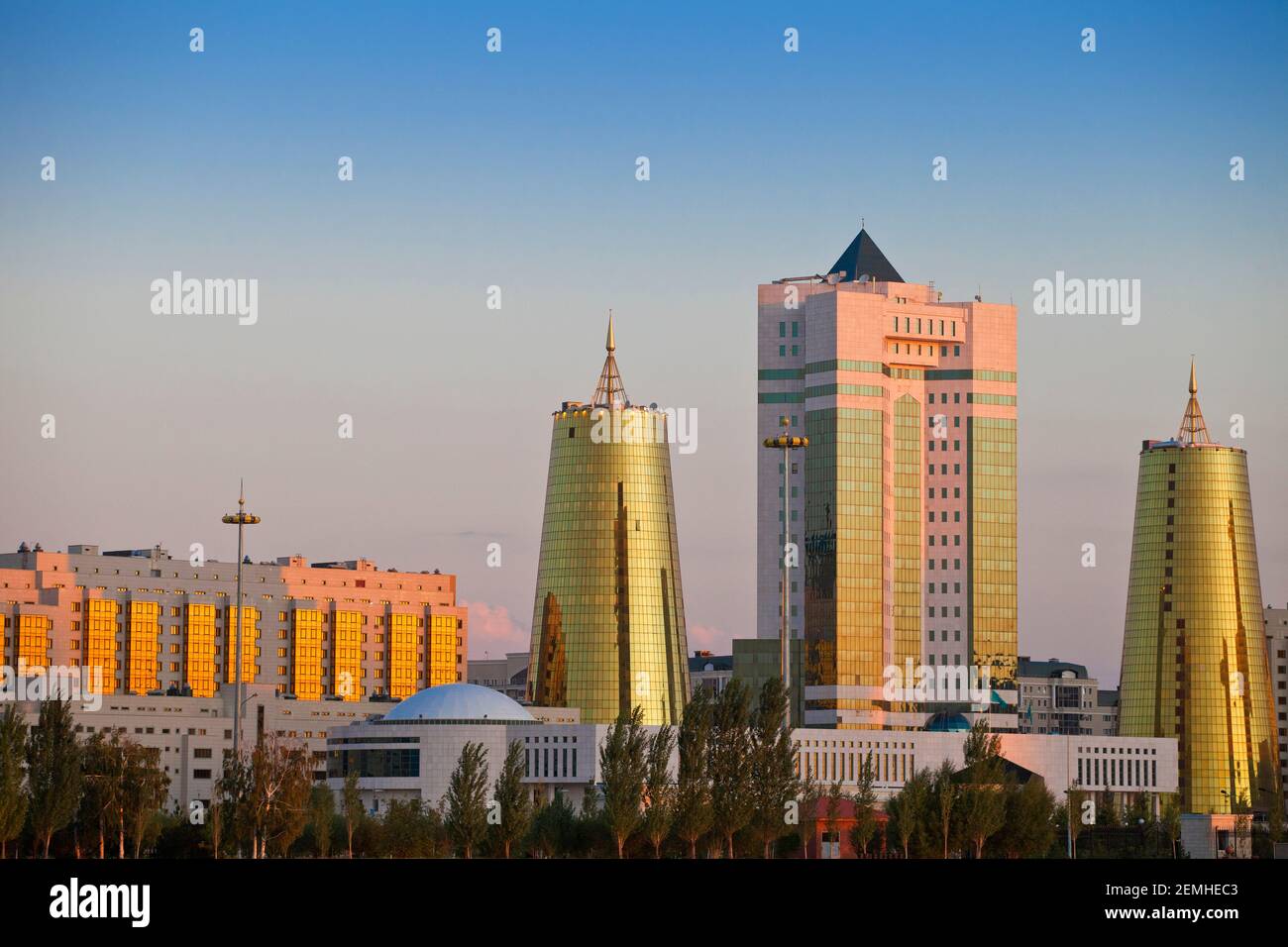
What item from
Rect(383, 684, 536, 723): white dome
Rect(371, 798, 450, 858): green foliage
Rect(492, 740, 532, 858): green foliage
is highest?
Rect(383, 684, 536, 723): white dome

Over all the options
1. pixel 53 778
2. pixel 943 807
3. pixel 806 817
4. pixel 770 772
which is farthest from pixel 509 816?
pixel 806 817

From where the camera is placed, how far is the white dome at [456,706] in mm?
194375

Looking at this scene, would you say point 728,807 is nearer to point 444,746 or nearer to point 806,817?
point 806,817

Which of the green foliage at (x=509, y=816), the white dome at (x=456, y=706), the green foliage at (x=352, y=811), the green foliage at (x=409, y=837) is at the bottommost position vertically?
the green foliage at (x=409, y=837)

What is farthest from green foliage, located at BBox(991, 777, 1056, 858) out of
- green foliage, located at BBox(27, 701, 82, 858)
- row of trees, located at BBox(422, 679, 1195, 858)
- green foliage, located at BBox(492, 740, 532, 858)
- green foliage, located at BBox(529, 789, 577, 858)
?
green foliage, located at BBox(27, 701, 82, 858)

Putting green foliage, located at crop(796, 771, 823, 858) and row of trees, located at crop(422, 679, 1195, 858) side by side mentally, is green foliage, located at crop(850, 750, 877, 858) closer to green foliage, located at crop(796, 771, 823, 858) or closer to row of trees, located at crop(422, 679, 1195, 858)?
row of trees, located at crop(422, 679, 1195, 858)

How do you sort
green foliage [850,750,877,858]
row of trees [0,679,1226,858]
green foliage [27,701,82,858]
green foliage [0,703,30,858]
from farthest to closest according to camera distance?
green foliage [850,750,877,858]
row of trees [0,679,1226,858]
green foliage [27,701,82,858]
green foliage [0,703,30,858]

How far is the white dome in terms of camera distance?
194375 mm

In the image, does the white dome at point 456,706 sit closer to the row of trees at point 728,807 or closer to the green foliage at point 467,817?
the row of trees at point 728,807

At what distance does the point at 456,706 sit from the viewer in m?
195

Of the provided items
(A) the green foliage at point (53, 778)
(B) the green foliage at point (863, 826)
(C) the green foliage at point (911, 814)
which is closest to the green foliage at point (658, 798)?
(B) the green foliage at point (863, 826)

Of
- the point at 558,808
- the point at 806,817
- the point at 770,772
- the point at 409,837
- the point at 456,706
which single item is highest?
the point at 456,706

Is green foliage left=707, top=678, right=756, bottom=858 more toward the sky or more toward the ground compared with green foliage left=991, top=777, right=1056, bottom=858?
more toward the sky
